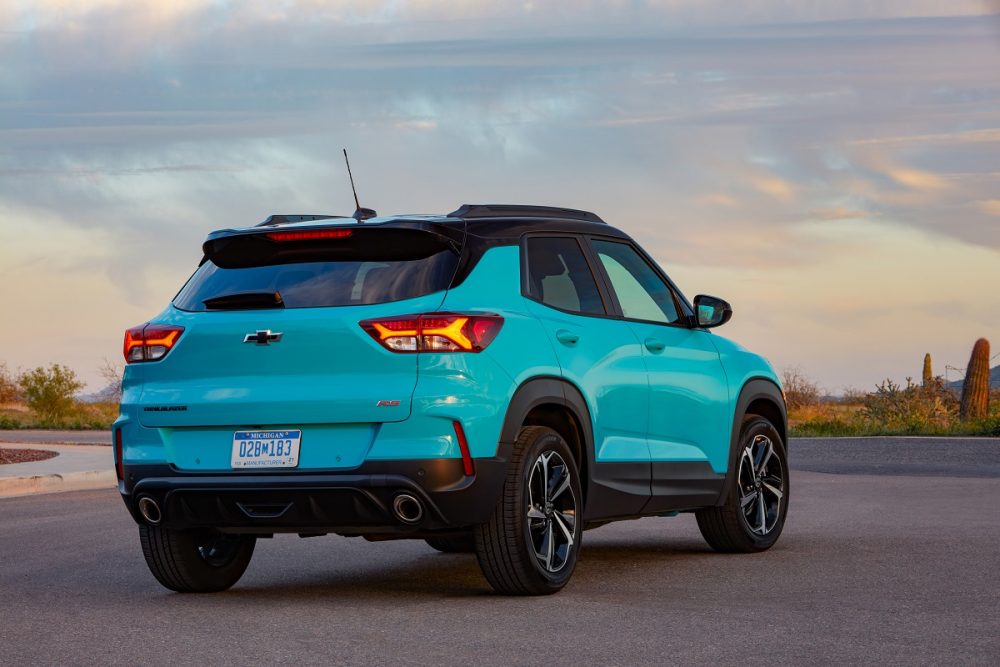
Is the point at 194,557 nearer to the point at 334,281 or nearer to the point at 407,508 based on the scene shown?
the point at 407,508

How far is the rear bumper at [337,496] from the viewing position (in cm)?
763

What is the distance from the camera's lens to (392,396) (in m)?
7.66

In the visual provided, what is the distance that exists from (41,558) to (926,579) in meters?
5.91

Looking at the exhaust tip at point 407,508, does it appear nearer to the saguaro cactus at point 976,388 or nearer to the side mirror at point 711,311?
the side mirror at point 711,311

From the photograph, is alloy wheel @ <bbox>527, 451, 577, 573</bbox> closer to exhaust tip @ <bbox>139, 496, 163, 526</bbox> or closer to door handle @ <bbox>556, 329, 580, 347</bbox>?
door handle @ <bbox>556, 329, 580, 347</bbox>

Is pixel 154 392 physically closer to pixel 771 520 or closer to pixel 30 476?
pixel 771 520

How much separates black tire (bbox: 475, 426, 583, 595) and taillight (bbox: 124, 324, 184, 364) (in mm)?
1873

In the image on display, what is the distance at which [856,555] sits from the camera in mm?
10281

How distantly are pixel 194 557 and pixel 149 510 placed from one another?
606mm

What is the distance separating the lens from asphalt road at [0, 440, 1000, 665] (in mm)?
6676

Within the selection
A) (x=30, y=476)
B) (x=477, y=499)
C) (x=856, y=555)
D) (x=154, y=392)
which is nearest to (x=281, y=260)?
(x=154, y=392)

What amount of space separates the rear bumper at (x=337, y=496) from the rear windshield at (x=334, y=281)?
2.86ft

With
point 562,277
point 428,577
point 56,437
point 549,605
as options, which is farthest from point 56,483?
point 56,437

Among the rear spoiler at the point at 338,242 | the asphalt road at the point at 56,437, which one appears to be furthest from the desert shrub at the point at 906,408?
the rear spoiler at the point at 338,242
